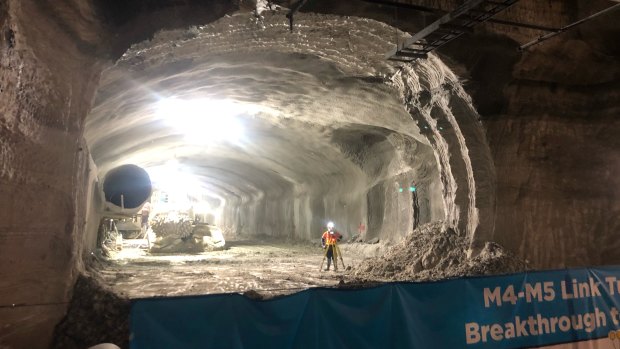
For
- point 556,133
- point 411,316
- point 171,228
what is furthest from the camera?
point 171,228

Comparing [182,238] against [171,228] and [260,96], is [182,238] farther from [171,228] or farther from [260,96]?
[260,96]

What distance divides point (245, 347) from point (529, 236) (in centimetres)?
611

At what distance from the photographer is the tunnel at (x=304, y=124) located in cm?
486

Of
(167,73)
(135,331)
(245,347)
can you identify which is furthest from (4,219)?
(167,73)

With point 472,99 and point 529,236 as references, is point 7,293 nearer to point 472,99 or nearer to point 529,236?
point 472,99

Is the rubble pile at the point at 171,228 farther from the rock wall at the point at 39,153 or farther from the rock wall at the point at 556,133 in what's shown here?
the rock wall at the point at 556,133

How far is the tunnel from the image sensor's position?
4.86 m

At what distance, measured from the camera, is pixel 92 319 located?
554 cm

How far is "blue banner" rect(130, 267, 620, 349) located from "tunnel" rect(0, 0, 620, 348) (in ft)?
6.66

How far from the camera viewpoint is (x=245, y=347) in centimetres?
406

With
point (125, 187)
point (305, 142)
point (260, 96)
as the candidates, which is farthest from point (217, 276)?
point (305, 142)

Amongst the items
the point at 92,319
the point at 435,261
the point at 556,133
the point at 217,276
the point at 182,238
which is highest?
the point at 556,133

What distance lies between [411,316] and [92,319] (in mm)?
3937

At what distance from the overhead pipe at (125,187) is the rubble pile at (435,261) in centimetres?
592
